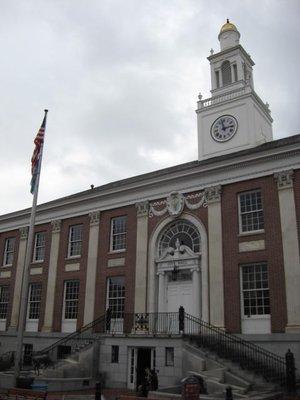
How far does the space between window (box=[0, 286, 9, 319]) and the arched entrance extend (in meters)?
13.7

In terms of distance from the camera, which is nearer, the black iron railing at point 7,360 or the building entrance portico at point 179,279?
the building entrance portico at point 179,279

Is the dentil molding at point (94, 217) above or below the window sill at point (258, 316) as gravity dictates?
above

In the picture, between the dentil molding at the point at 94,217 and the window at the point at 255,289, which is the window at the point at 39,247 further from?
the window at the point at 255,289

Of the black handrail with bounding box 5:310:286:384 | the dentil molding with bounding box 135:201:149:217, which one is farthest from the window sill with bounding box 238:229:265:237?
the dentil molding with bounding box 135:201:149:217

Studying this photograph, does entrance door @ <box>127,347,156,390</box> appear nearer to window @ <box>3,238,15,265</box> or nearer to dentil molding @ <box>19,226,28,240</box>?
dentil molding @ <box>19,226,28,240</box>

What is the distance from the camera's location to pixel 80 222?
31.1m

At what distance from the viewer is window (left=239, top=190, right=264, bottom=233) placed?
902 inches

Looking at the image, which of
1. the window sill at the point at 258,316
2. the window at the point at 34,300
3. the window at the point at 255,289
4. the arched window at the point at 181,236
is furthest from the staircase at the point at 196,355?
the window at the point at 34,300

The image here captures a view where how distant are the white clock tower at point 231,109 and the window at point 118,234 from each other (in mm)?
6757

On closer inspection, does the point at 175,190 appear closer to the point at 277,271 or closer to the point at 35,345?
the point at 277,271

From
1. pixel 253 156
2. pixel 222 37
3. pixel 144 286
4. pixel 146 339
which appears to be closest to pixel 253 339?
pixel 146 339

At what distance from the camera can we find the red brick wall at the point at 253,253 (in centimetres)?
2100

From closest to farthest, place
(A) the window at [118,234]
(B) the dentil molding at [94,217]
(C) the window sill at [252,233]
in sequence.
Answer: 1. (C) the window sill at [252,233]
2. (A) the window at [118,234]
3. (B) the dentil molding at [94,217]

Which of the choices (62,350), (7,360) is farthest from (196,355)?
(7,360)
